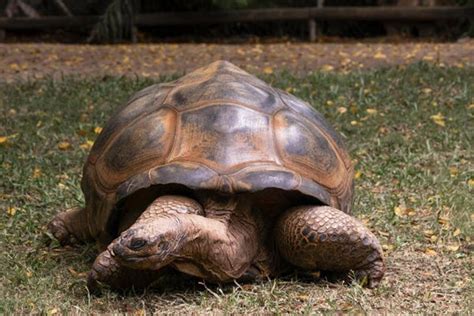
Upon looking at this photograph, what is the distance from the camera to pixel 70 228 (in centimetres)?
456

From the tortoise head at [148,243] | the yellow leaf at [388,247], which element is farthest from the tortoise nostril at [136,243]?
the yellow leaf at [388,247]

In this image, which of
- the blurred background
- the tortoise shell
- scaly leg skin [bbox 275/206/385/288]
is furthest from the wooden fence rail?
scaly leg skin [bbox 275/206/385/288]

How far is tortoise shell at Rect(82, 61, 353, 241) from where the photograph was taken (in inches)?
146

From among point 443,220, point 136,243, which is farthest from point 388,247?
point 136,243

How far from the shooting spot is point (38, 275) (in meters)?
4.02

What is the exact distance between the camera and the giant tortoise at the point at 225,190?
11.9 ft

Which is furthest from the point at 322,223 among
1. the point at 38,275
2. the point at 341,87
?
the point at 341,87

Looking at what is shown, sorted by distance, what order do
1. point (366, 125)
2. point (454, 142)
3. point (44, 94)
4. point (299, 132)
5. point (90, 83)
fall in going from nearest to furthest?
point (299, 132), point (454, 142), point (366, 125), point (44, 94), point (90, 83)

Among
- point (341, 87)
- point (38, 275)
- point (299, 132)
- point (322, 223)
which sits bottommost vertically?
point (341, 87)

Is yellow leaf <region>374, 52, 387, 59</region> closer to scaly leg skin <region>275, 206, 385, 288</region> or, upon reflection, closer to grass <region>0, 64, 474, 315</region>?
grass <region>0, 64, 474, 315</region>

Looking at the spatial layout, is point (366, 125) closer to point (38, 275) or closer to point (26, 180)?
point (26, 180)

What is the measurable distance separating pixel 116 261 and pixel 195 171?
1.49 ft

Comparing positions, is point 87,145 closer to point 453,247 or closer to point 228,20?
point 453,247

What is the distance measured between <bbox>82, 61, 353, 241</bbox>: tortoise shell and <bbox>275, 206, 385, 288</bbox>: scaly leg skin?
0.39 feet
